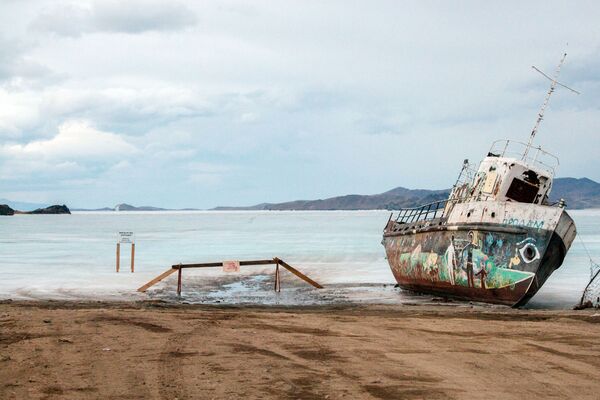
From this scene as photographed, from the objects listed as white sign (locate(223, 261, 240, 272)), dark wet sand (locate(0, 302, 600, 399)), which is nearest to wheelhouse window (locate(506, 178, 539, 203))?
dark wet sand (locate(0, 302, 600, 399))

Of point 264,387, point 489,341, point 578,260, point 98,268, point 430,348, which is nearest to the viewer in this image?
point 264,387

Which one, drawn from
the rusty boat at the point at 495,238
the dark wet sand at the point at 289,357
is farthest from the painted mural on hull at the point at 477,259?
the dark wet sand at the point at 289,357

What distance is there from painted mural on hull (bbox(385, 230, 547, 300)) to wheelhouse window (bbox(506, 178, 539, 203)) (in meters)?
2.06

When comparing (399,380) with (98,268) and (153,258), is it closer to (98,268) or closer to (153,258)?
(98,268)

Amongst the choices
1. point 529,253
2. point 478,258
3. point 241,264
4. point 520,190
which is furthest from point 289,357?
point 520,190

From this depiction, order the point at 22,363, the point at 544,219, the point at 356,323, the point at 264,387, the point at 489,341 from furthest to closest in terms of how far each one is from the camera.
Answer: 1. the point at 544,219
2. the point at 356,323
3. the point at 489,341
4. the point at 22,363
5. the point at 264,387

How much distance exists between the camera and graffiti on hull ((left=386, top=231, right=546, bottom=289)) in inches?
651

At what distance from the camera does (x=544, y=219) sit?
16.3m

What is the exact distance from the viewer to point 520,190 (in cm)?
1862

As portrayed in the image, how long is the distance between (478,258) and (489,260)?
12.7 inches

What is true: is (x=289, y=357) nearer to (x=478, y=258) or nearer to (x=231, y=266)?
(x=478, y=258)

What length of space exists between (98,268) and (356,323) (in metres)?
20.7

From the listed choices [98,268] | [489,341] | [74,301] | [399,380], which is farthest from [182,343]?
[98,268]

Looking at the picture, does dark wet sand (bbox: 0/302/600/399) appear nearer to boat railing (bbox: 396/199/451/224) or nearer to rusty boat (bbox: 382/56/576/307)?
rusty boat (bbox: 382/56/576/307)
